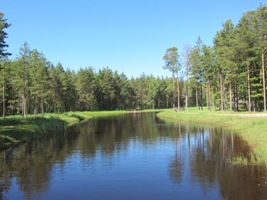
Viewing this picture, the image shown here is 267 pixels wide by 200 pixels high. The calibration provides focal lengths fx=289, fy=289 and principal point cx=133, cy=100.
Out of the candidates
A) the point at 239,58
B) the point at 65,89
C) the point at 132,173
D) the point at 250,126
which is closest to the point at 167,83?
the point at 65,89

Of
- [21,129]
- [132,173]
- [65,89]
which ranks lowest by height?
[132,173]

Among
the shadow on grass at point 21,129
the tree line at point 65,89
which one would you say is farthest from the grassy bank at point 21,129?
the tree line at point 65,89

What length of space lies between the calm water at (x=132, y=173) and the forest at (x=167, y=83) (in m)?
22.1

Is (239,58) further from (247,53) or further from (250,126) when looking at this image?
(250,126)

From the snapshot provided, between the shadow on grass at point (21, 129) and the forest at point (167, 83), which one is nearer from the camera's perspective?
the shadow on grass at point (21, 129)

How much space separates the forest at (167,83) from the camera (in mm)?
55625

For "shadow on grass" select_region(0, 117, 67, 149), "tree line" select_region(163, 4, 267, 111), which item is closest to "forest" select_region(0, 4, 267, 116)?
"tree line" select_region(163, 4, 267, 111)

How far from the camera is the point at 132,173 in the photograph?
67.9 ft

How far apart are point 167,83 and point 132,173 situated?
147610 mm

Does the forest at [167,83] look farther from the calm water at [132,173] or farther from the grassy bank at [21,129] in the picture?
the calm water at [132,173]

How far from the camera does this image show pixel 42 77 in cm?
6806

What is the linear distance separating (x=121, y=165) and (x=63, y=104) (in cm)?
10132

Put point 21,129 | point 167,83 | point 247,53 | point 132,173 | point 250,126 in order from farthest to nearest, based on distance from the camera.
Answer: point 167,83 → point 247,53 → point 21,129 → point 250,126 → point 132,173

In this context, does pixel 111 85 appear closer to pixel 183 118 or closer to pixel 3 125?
pixel 183 118
